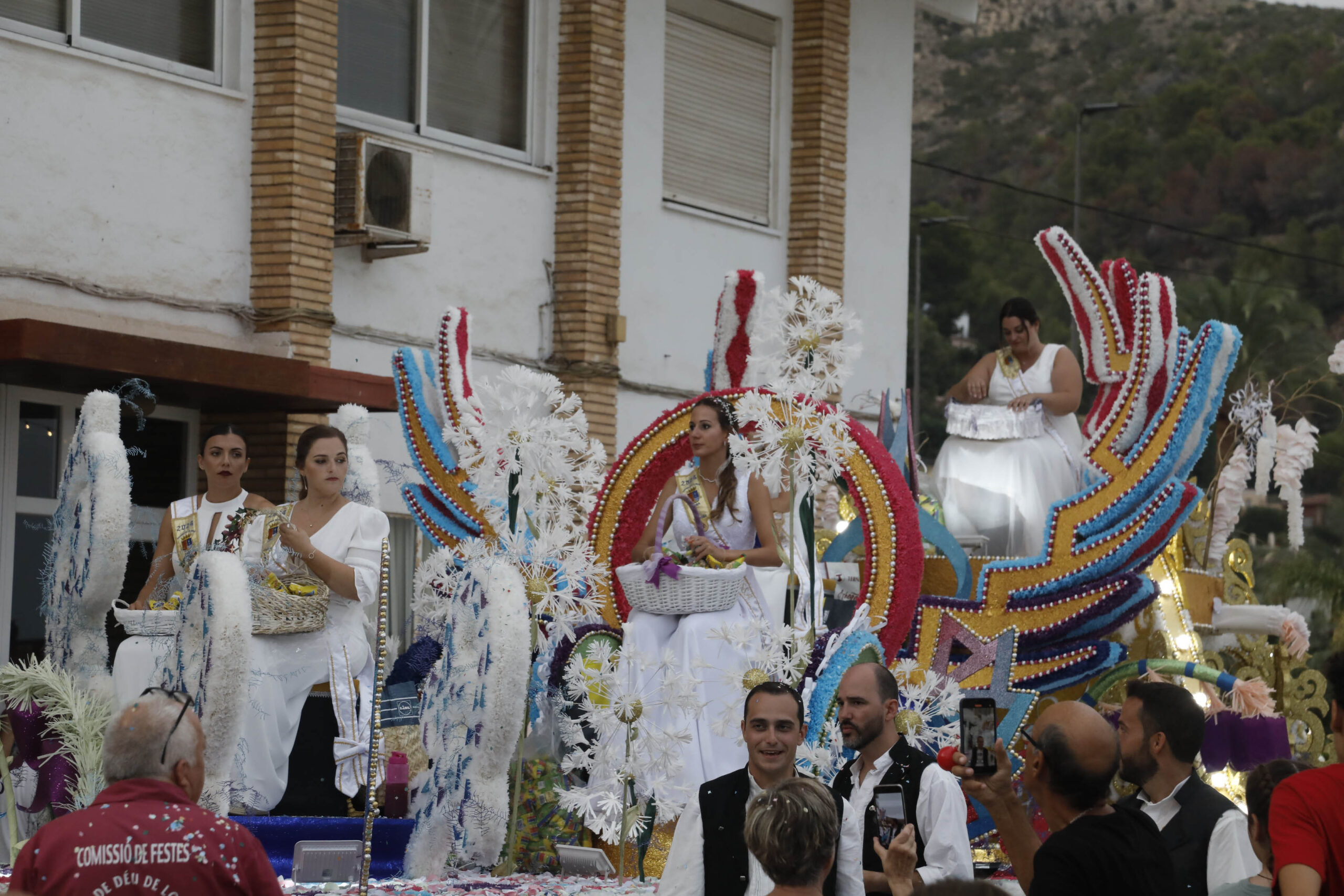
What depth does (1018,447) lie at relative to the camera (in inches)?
404

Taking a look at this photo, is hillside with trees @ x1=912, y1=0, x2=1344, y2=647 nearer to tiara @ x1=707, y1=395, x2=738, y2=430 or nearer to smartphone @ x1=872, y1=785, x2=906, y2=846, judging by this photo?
tiara @ x1=707, y1=395, x2=738, y2=430

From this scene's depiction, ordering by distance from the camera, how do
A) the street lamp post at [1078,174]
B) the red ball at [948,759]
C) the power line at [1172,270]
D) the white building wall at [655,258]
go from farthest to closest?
the power line at [1172,270] < the street lamp post at [1078,174] < the white building wall at [655,258] < the red ball at [948,759]

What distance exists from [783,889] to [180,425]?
30.8ft

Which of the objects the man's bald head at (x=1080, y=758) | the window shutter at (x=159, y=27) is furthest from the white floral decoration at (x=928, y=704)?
the window shutter at (x=159, y=27)

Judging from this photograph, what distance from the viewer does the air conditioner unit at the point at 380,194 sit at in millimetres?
13289

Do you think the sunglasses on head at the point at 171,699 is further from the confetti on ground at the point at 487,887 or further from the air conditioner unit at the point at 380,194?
the air conditioner unit at the point at 380,194

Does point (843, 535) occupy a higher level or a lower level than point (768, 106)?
lower

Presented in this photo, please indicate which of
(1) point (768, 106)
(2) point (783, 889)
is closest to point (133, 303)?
(1) point (768, 106)

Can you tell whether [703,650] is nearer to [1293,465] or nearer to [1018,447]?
[1018,447]

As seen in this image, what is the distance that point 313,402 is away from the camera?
40.2 ft

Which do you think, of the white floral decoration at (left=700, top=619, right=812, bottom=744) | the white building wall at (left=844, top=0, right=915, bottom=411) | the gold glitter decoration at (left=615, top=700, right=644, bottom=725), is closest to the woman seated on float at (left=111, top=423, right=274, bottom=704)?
the gold glitter decoration at (left=615, top=700, right=644, bottom=725)

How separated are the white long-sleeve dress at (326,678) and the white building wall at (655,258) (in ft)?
24.2

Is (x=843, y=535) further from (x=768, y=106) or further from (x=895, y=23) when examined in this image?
(x=895, y=23)

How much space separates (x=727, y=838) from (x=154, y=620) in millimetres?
3963
